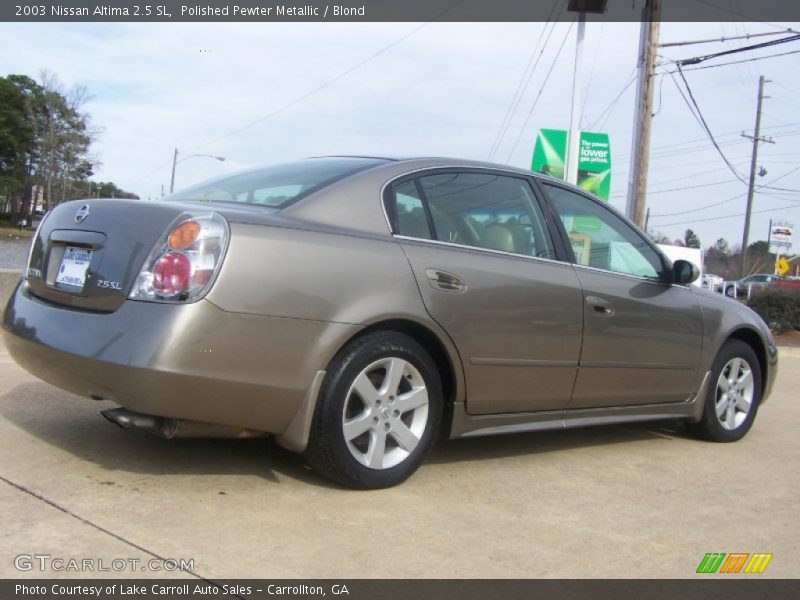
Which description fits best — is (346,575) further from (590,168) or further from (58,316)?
(590,168)

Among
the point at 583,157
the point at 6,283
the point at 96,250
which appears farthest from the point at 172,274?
the point at 583,157

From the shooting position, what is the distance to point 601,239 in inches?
184

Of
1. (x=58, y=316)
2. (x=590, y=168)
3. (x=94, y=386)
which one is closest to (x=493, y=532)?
(x=94, y=386)

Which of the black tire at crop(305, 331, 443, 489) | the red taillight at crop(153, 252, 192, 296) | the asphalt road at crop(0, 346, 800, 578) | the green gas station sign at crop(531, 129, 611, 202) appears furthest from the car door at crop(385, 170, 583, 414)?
the green gas station sign at crop(531, 129, 611, 202)

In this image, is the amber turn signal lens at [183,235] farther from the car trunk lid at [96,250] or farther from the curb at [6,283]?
the curb at [6,283]

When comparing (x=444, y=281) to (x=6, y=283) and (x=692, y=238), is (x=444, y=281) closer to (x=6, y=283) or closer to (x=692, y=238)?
(x=6, y=283)

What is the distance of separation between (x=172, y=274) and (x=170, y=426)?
59cm

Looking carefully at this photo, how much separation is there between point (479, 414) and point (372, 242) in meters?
1.03

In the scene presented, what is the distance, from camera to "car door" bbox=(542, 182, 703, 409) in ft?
14.0

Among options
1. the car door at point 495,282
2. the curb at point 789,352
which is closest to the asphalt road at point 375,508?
the car door at point 495,282

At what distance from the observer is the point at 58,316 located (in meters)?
3.21

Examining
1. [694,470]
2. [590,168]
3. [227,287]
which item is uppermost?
[590,168]

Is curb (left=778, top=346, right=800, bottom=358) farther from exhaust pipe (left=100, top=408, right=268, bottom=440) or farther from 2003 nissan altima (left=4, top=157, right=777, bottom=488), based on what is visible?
exhaust pipe (left=100, top=408, right=268, bottom=440)

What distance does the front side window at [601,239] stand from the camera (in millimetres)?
4426
